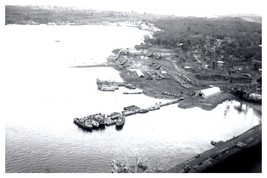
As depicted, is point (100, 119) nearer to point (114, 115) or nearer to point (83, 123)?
point (83, 123)

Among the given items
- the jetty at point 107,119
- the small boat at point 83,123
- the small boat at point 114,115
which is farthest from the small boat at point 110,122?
the small boat at point 83,123

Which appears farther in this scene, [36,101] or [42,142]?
[36,101]

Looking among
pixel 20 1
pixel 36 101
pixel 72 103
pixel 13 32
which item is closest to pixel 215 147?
pixel 72 103

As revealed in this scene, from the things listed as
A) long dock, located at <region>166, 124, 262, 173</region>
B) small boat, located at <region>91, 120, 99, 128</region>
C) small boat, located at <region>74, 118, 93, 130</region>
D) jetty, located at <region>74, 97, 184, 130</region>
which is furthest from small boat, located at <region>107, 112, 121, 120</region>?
long dock, located at <region>166, 124, 262, 173</region>

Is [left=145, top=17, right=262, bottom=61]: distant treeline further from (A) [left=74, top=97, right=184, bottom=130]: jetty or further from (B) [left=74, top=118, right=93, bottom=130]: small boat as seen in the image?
(B) [left=74, top=118, right=93, bottom=130]: small boat

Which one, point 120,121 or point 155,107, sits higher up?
point 155,107

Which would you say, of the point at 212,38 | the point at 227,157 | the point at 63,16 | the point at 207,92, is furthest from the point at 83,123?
the point at 63,16
